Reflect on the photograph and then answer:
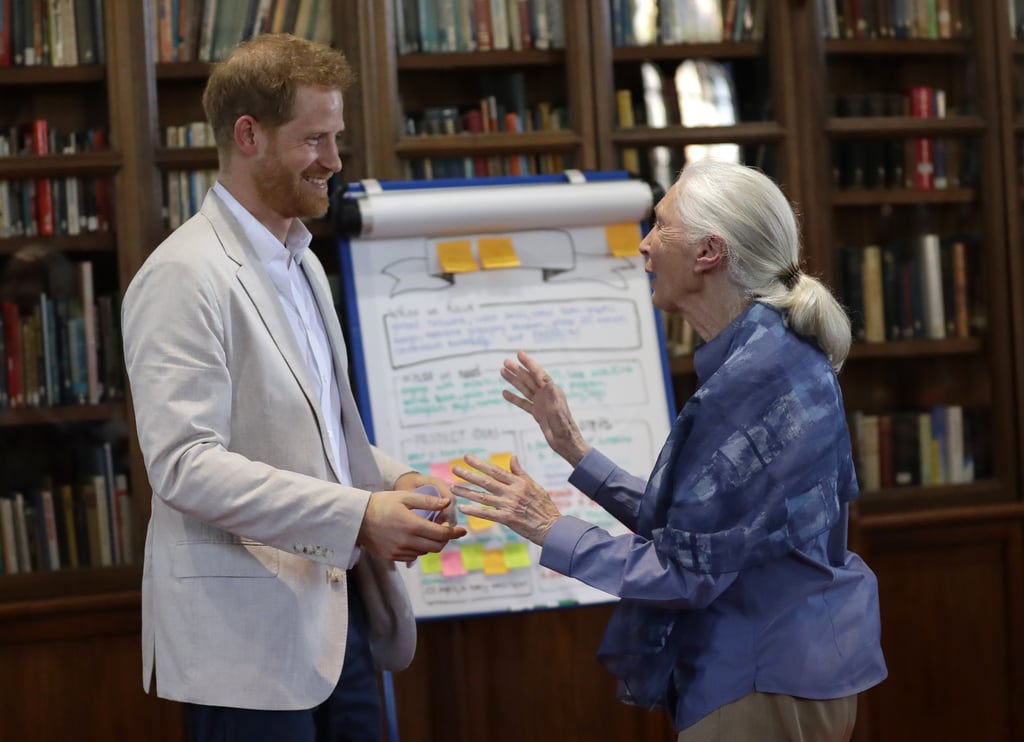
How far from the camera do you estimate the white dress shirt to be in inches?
76.0

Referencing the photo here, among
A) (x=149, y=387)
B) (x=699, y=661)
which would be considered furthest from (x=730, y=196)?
(x=149, y=387)

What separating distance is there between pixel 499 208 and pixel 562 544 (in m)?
1.34

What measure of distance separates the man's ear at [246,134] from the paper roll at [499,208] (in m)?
0.88

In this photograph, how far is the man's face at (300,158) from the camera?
1.94 metres

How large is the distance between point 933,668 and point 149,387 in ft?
8.60

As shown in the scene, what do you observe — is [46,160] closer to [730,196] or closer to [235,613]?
[235,613]

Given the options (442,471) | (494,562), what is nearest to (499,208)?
(442,471)

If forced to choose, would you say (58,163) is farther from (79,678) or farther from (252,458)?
(252,458)

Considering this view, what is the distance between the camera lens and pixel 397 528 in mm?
1755

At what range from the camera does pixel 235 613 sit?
69.0 inches

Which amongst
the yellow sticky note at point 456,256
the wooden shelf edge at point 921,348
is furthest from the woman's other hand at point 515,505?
the wooden shelf edge at point 921,348

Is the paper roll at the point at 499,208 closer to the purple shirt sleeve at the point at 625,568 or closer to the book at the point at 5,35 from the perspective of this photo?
the book at the point at 5,35

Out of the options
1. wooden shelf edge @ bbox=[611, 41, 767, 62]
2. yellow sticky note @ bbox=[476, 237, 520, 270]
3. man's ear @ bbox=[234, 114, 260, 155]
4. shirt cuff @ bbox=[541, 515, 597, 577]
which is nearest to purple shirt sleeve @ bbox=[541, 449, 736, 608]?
shirt cuff @ bbox=[541, 515, 597, 577]

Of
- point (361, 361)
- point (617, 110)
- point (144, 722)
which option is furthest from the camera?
point (617, 110)
